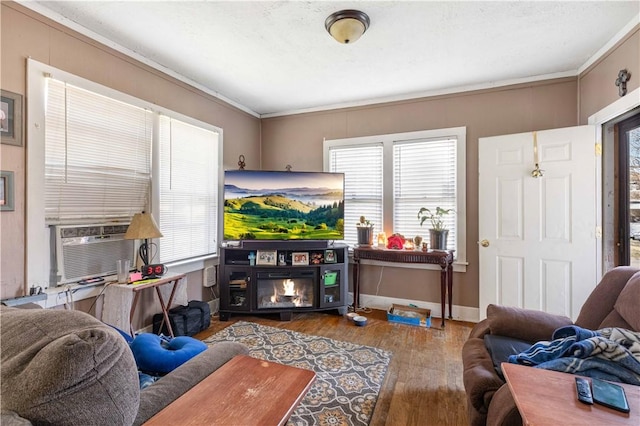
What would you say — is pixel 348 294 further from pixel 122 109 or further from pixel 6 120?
pixel 6 120

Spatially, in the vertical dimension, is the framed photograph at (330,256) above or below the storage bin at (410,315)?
above

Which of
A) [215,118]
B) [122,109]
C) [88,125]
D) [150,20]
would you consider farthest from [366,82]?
[88,125]

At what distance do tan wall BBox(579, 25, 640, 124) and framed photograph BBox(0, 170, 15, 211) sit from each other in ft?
14.0

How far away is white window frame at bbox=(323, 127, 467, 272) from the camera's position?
10.9 feet

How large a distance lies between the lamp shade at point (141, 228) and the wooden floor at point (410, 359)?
1.15 metres

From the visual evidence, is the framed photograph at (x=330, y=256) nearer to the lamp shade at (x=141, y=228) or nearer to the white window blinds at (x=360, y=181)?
the white window blinds at (x=360, y=181)

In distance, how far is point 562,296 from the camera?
2.69 m

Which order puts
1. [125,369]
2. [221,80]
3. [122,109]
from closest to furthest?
[125,369] → [122,109] → [221,80]

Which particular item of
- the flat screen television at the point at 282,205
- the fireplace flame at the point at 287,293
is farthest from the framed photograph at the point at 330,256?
the fireplace flame at the point at 287,293

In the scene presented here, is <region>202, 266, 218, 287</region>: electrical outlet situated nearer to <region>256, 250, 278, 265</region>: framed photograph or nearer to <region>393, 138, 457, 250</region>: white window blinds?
<region>256, 250, 278, 265</region>: framed photograph

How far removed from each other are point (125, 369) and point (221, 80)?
3042 mm

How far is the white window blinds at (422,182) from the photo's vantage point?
3.40 meters

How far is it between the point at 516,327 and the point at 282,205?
2402mm

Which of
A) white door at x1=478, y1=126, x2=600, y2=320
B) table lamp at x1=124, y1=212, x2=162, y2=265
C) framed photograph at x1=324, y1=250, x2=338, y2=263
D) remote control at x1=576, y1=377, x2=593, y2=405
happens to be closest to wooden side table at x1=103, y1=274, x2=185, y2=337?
table lamp at x1=124, y1=212, x2=162, y2=265
